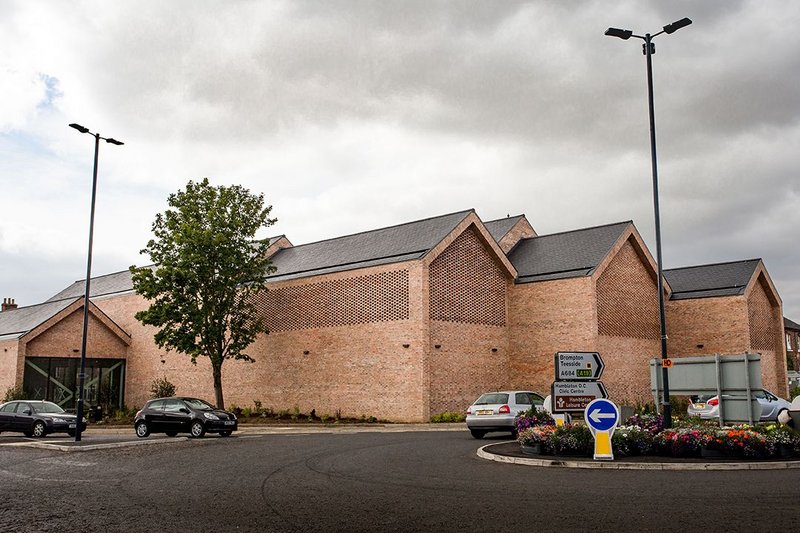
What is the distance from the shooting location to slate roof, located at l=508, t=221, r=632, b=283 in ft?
123

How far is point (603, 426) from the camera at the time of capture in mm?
15055

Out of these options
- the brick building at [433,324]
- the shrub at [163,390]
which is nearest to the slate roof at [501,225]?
the brick building at [433,324]

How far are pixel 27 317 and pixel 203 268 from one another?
17.3 meters

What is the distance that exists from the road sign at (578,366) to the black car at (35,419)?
18288 millimetres

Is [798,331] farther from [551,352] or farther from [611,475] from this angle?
[611,475]

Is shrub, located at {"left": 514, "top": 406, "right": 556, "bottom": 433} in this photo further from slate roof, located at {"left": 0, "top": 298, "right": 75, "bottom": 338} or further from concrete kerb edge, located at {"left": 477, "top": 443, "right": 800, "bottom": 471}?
slate roof, located at {"left": 0, "top": 298, "right": 75, "bottom": 338}

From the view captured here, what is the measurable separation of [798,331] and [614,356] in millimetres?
50285

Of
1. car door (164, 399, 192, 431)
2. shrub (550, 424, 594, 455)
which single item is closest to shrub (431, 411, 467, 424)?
car door (164, 399, 192, 431)

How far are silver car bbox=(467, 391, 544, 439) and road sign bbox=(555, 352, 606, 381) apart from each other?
5.36m

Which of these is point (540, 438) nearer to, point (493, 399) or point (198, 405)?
point (493, 399)

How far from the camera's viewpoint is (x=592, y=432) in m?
15.2

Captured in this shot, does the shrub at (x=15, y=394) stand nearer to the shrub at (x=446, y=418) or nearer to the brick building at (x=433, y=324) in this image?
the brick building at (x=433, y=324)

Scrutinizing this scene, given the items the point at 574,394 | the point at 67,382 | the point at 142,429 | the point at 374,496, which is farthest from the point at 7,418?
the point at 374,496

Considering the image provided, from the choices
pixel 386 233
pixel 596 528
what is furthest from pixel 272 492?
pixel 386 233
